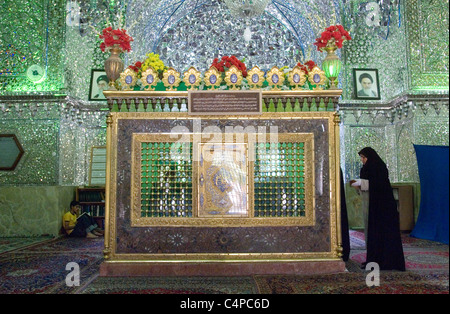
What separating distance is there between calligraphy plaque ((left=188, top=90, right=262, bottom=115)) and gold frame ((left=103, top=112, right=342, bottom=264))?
7 cm

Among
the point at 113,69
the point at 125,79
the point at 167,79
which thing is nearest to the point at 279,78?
the point at 167,79

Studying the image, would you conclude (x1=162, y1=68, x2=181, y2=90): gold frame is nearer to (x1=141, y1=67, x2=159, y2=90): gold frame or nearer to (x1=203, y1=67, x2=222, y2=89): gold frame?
(x1=141, y1=67, x2=159, y2=90): gold frame

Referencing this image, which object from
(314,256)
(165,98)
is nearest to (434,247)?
(314,256)

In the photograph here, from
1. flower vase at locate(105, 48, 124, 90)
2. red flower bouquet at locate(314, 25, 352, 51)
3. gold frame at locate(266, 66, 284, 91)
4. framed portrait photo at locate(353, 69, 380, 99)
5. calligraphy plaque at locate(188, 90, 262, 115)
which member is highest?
framed portrait photo at locate(353, 69, 380, 99)

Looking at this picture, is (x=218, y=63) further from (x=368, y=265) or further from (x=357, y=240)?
(x=357, y=240)

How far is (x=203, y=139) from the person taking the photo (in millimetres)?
3135

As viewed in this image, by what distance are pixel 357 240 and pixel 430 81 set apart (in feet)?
10.3

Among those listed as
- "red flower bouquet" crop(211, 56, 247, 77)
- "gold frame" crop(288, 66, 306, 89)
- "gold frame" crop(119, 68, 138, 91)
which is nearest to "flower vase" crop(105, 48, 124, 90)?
"gold frame" crop(119, 68, 138, 91)

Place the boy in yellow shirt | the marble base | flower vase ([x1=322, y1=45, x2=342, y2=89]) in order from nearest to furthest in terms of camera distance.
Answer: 1. the marble base
2. flower vase ([x1=322, y1=45, x2=342, y2=89])
3. the boy in yellow shirt

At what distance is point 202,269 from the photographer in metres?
3.03

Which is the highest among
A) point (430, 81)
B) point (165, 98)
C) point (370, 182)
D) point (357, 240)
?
point (430, 81)

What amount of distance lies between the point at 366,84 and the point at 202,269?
576 cm

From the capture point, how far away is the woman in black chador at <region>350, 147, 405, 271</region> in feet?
10.7
